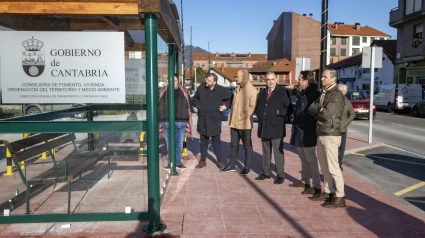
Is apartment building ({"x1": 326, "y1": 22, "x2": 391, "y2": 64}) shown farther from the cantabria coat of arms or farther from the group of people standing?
the cantabria coat of arms

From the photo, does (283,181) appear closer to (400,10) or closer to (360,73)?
(400,10)

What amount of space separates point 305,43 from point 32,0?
273 ft

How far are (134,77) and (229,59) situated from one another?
135115 millimetres

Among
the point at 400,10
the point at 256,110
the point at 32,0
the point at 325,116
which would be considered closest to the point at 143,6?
the point at 32,0

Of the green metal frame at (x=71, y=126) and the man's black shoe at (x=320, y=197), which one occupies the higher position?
the green metal frame at (x=71, y=126)

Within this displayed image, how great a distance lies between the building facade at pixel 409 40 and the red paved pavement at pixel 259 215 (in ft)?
103

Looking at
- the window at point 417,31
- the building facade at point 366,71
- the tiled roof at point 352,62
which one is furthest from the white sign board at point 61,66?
the tiled roof at point 352,62

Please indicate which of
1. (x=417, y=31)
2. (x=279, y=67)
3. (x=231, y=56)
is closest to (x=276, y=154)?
(x=417, y=31)

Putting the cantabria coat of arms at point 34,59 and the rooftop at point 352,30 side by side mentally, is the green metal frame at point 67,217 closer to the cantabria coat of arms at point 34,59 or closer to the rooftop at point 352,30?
the cantabria coat of arms at point 34,59

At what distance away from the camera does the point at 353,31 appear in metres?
86.2

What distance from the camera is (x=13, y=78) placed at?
430 cm

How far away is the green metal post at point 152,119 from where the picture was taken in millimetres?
4035

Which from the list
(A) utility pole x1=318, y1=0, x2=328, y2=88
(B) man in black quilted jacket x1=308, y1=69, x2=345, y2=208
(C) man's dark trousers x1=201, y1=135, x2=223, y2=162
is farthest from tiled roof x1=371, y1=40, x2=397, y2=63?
(B) man in black quilted jacket x1=308, y1=69, x2=345, y2=208

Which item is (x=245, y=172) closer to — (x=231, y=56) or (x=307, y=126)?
(x=307, y=126)
